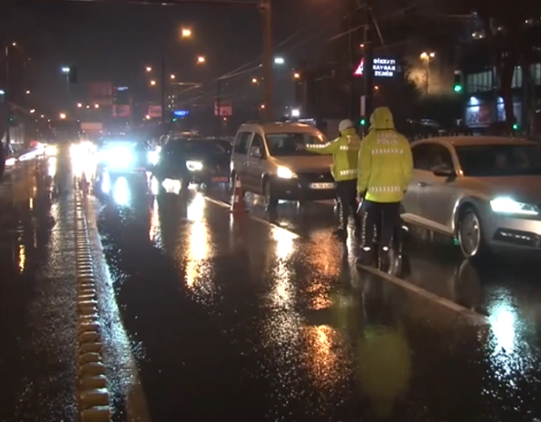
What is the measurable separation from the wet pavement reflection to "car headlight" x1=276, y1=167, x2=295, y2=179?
5478mm

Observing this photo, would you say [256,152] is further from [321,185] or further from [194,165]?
[194,165]

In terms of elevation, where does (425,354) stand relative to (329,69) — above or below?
below

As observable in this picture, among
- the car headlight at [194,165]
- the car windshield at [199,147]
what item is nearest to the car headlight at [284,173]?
the car headlight at [194,165]

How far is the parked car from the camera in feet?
60.5

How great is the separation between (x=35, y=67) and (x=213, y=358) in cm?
10143

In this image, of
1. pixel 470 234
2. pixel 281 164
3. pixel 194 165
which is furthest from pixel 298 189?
pixel 194 165

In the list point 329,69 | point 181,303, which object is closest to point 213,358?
point 181,303

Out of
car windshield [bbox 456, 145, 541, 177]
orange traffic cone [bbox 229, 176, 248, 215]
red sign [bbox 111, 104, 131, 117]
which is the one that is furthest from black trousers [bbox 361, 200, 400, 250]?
red sign [bbox 111, 104, 131, 117]

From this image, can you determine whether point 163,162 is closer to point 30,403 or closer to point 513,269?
point 513,269

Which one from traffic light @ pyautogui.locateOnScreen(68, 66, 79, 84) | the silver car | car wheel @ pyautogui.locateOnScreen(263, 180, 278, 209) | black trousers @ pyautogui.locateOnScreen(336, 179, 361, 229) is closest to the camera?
the silver car

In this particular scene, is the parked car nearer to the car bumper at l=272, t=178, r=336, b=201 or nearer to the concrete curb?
the car bumper at l=272, t=178, r=336, b=201

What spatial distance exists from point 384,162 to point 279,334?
3541mm

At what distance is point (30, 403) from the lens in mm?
5625

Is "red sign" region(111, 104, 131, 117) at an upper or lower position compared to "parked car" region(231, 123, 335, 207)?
upper
